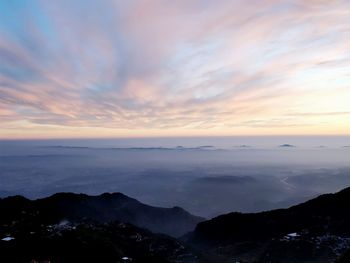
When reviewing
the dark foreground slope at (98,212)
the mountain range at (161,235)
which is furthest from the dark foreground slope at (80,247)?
the dark foreground slope at (98,212)

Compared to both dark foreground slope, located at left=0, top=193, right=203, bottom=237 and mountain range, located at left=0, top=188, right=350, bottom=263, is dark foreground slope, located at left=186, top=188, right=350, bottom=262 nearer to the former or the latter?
mountain range, located at left=0, top=188, right=350, bottom=263

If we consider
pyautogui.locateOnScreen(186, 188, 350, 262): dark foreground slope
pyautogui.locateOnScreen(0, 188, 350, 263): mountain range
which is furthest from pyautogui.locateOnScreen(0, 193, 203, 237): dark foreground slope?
pyautogui.locateOnScreen(186, 188, 350, 262): dark foreground slope

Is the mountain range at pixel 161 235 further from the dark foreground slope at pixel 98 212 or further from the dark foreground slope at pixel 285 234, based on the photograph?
the dark foreground slope at pixel 98 212

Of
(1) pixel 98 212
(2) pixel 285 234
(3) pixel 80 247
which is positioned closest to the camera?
(3) pixel 80 247

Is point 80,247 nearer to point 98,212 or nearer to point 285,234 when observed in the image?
point 285,234

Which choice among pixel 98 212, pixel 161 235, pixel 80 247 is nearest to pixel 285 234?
pixel 161 235

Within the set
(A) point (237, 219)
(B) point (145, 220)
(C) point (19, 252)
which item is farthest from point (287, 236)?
(B) point (145, 220)
